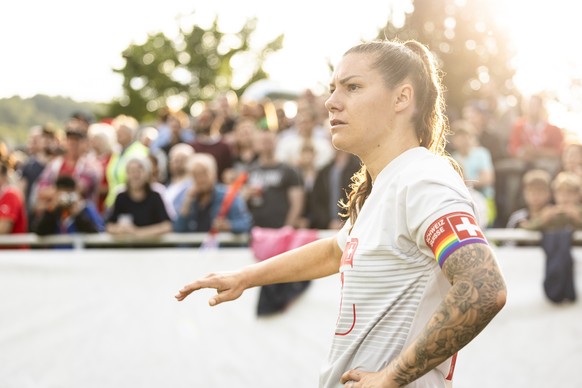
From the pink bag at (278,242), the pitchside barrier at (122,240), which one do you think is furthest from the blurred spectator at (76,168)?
the pink bag at (278,242)

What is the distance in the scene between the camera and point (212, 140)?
34.6 ft

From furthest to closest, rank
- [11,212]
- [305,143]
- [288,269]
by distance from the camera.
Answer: [305,143] → [11,212] → [288,269]

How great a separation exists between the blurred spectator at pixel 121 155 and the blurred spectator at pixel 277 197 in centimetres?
165

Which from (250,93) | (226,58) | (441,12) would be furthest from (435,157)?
(226,58)

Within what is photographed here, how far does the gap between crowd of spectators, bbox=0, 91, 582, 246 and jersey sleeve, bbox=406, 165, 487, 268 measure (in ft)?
14.1

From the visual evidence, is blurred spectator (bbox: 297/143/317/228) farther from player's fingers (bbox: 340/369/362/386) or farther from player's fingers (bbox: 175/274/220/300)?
player's fingers (bbox: 340/369/362/386)

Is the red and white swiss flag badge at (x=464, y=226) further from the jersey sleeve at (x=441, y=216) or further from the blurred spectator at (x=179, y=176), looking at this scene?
the blurred spectator at (x=179, y=176)

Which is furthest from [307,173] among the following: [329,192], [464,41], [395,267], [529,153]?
[464,41]

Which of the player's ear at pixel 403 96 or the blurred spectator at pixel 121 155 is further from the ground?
the player's ear at pixel 403 96

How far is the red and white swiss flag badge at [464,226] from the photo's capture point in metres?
2.47

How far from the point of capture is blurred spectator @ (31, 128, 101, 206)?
32.7ft

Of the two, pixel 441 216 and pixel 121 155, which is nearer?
pixel 441 216

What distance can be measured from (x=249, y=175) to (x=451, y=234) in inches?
253

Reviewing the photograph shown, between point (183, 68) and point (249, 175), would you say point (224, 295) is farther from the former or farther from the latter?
point (183, 68)
